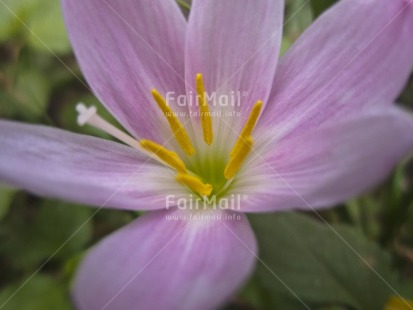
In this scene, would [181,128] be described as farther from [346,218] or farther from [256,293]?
[346,218]

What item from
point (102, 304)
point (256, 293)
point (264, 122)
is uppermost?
point (264, 122)

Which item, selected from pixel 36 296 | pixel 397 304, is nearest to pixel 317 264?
pixel 397 304

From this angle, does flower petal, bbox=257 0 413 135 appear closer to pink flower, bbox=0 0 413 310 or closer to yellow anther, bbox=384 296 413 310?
pink flower, bbox=0 0 413 310

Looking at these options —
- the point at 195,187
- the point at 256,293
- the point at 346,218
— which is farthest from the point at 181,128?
the point at 346,218

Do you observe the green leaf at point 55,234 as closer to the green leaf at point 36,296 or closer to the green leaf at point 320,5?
the green leaf at point 36,296

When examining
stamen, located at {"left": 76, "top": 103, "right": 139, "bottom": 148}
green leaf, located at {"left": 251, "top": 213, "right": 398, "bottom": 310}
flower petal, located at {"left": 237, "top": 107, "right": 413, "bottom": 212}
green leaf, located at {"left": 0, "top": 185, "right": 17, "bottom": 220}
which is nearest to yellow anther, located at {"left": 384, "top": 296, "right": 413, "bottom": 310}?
green leaf, located at {"left": 251, "top": 213, "right": 398, "bottom": 310}

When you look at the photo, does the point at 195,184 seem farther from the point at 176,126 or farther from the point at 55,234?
the point at 55,234
